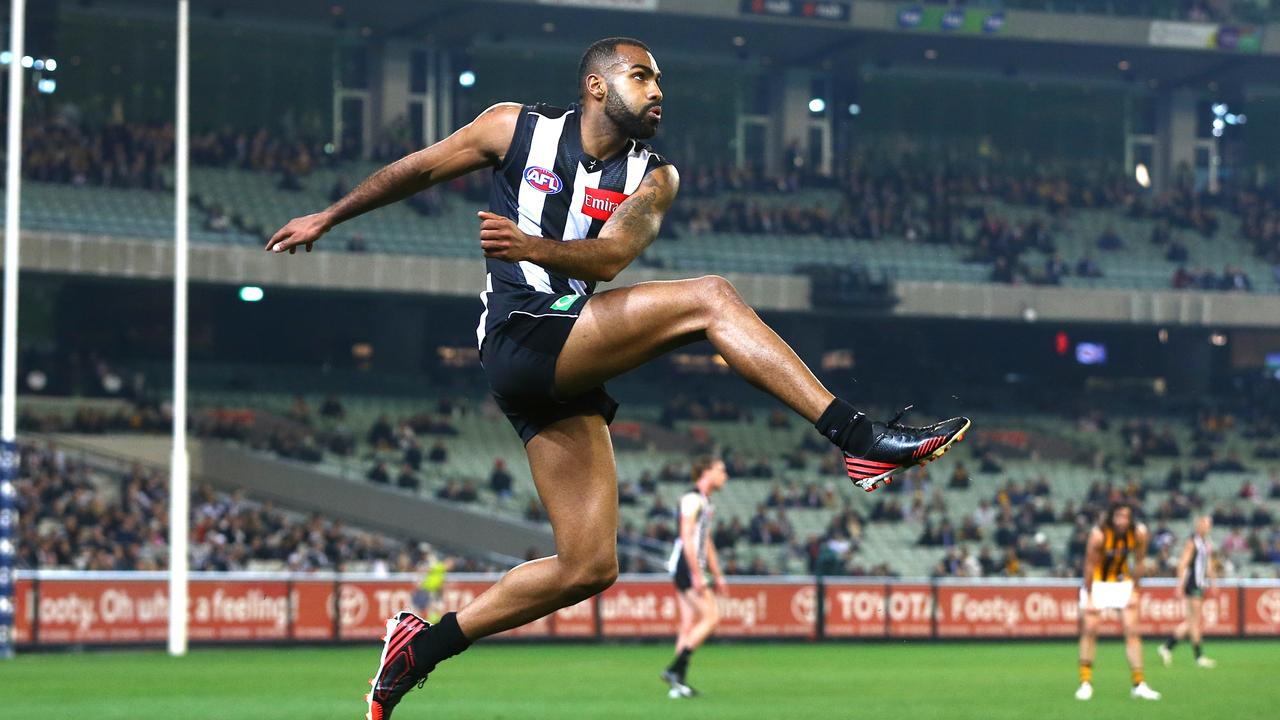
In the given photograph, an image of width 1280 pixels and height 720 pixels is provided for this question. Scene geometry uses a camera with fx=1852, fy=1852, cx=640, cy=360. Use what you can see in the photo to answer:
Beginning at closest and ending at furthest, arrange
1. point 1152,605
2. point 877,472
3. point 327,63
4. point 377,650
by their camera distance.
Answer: point 877,472
point 377,650
point 1152,605
point 327,63

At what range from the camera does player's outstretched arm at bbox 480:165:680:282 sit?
6.87m

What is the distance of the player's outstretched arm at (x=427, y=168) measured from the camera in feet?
24.9

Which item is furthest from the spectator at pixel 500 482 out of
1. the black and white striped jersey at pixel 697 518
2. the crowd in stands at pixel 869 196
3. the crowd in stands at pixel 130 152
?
the black and white striped jersey at pixel 697 518

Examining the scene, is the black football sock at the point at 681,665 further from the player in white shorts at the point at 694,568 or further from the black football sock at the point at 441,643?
the black football sock at the point at 441,643

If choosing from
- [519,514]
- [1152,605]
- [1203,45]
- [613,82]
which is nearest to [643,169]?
[613,82]

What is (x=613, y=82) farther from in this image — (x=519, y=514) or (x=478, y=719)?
(x=519, y=514)

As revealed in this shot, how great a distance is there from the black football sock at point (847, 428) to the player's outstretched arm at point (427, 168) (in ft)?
5.86

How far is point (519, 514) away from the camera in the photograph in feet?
129

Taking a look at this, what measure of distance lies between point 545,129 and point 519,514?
32.0m

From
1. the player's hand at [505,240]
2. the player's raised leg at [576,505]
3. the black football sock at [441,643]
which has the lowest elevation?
the black football sock at [441,643]

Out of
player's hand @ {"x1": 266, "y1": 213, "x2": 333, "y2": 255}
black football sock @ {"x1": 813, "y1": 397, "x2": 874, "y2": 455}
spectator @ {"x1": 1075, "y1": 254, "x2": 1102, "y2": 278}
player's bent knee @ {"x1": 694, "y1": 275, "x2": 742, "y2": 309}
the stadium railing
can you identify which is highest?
spectator @ {"x1": 1075, "y1": 254, "x2": 1102, "y2": 278}

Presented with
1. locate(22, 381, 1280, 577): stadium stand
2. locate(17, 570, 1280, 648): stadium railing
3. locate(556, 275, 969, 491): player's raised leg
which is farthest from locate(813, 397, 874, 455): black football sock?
locate(22, 381, 1280, 577): stadium stand

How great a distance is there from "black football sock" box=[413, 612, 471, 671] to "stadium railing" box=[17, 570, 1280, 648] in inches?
801

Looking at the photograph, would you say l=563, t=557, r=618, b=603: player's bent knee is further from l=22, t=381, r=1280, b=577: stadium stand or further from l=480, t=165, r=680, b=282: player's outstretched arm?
l=22, t=381, r=1280, b=577: stadium stand
